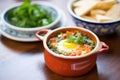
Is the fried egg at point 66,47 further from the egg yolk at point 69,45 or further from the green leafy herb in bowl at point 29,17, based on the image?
the green leafy herb in bowl at point 29,17

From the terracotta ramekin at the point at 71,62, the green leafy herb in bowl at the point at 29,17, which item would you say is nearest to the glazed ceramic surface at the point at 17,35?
the green leafy herb in bowl at the point at 29,17

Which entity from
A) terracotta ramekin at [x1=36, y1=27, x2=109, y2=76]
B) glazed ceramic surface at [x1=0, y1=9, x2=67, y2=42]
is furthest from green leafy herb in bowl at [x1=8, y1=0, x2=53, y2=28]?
terracotta ramekin at [x1=36, y1=27, x2=109, y2=76]

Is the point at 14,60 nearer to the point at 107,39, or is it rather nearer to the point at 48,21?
the point at 48,21

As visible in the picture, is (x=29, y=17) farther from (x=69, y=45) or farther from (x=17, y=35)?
(x=69, y=45)

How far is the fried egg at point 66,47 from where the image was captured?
2.42 feet

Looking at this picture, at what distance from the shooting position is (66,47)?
0.75 metres

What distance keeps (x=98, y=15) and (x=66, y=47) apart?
0.74 ft

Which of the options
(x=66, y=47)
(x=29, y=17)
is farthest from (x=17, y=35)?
(x=66, y=47)

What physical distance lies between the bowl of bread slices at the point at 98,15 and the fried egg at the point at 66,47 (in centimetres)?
15

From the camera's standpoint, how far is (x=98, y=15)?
2.96 ft

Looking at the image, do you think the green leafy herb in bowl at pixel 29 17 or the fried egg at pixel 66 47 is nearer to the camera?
the fried egg at pixel 66 47

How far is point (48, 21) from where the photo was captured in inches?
38.7

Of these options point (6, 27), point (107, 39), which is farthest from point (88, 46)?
point (6, 27)

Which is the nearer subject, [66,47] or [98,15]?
[66,47]
